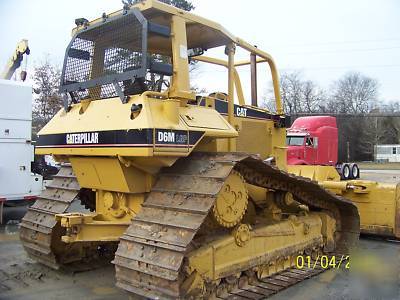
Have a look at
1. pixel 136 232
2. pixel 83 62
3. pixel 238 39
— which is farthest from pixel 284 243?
pixel 83 62

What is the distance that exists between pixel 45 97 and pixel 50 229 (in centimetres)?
1876

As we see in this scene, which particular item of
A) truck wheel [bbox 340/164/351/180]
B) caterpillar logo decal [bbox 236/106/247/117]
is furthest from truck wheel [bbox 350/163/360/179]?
caterpillar logo decal [bbox 236/106/247/117]

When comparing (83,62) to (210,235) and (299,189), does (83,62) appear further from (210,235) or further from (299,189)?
(299,189)

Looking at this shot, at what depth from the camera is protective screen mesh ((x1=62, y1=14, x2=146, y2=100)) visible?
494cm

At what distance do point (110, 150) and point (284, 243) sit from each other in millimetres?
2700

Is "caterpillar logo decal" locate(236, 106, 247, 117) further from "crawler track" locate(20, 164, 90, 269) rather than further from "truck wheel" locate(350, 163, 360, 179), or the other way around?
"truck wheel" locate(350, 163, 360, 179)

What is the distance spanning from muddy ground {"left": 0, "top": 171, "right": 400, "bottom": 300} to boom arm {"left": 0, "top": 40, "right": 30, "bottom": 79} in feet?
24.0

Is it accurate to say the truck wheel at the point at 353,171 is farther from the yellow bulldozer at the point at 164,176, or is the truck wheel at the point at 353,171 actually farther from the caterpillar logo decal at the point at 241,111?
the caterpillar logo decal at the point at 241,111

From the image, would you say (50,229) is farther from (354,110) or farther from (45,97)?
(354,110)

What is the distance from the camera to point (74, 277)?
595 cm

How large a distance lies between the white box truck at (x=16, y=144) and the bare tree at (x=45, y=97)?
12351mm

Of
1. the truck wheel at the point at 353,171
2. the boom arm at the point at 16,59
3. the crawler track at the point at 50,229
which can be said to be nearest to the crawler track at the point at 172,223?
the crawler track at the point at 50,229

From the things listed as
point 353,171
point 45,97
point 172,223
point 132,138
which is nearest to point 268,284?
point 172,223

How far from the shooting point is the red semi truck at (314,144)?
17175 mm
